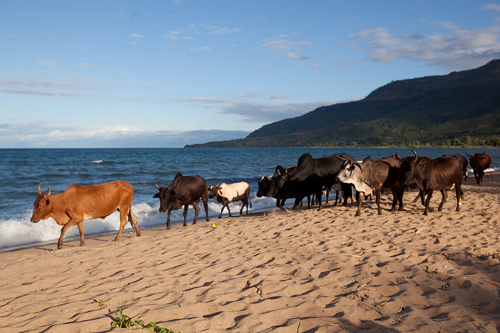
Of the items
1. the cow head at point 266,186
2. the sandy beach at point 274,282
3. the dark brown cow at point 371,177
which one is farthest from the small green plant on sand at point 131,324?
the cow head at point 266,186

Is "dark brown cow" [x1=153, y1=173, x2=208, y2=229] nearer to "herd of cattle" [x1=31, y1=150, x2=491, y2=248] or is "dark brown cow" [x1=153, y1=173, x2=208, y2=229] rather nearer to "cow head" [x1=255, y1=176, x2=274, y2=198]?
"herd of cattle" [x1=31, y1=150, x2=491, y2=248]

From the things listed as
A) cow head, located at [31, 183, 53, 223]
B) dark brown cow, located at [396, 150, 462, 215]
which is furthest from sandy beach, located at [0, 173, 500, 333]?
dark brown cow, located at [396, 150, 462, 215]

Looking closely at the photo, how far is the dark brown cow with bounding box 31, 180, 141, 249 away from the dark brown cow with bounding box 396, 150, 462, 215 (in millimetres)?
8296

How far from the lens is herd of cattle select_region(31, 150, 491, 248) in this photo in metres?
8.16

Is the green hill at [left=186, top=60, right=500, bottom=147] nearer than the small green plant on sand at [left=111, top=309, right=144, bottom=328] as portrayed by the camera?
No

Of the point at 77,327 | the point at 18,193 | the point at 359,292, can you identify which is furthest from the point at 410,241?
the point at 18,193

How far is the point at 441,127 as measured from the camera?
101m

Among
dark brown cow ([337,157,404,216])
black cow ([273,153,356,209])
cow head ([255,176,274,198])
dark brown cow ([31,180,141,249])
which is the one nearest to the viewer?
dark brown cow ([31,180,141,249])

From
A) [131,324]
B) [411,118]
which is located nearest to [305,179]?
[131,324]

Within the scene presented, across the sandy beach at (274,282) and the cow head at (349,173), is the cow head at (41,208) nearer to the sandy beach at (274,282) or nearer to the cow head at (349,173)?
the sandy beach at (274,282)

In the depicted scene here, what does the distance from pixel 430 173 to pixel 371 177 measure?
5.68 feet

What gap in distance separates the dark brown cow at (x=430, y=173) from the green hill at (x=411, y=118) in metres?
85.3

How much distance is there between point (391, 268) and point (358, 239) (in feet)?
6.42

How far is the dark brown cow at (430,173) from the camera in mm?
10414
